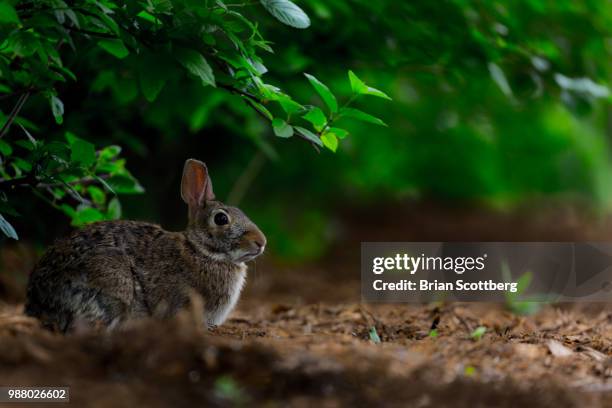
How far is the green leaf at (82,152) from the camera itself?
3771mm

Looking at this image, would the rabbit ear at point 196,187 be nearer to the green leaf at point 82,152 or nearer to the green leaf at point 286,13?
the green leaf at point 82,152

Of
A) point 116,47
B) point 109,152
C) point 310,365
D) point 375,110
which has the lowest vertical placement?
point 310,365

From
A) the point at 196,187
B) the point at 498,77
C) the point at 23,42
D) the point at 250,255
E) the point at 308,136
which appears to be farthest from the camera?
the point at 498,77

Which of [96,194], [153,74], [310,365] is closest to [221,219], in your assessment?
[96,194]

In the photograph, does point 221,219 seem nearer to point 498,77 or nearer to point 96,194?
point 96,194

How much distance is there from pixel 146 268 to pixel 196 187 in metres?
0.63

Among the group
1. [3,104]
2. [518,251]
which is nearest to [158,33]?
[3,104]

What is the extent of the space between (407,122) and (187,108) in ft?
13.8

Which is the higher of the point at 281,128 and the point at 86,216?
the point at 281,128

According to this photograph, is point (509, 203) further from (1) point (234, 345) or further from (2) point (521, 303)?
(1) point (234, 345)

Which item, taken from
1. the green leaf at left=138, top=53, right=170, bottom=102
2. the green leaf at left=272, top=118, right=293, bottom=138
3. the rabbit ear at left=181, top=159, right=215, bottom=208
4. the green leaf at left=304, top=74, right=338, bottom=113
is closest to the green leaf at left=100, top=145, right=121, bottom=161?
the rabbit ear at left=181, top=159, right=215, bottom=208

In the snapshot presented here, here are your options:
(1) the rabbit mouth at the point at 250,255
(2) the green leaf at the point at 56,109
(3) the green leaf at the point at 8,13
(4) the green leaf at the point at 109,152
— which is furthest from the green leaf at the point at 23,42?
(1) the rabbit mouth at the point at 250,255

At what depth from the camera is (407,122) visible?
977 cm

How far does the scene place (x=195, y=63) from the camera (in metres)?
3.61
